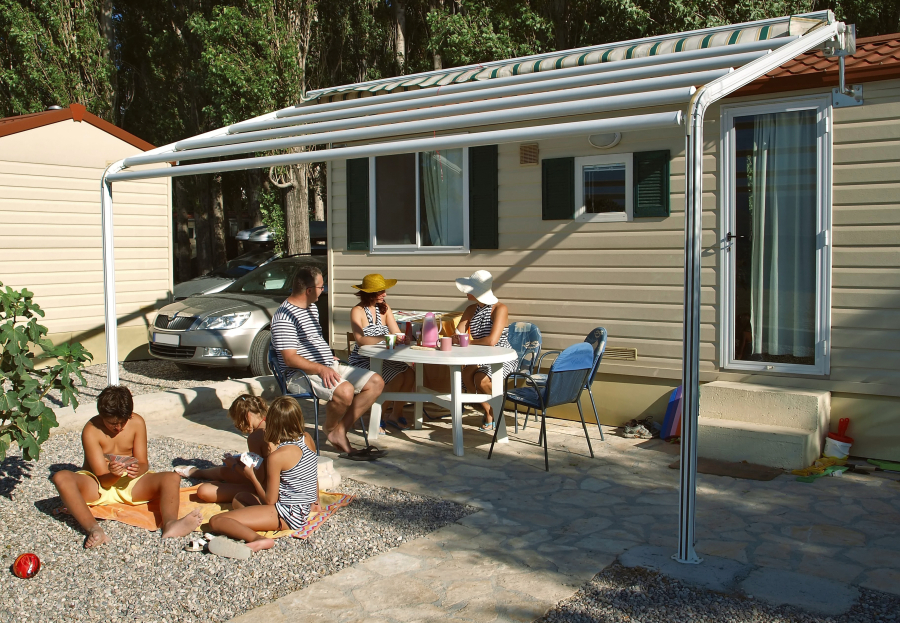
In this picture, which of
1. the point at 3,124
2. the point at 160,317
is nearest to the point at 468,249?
the point at 160,317

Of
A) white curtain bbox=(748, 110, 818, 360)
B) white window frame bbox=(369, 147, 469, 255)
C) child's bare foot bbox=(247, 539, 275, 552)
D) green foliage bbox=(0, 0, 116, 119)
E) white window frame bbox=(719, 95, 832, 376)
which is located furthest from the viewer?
green foliage bbox=(0, 0, 116, 119)

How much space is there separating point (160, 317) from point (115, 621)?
6.20 m

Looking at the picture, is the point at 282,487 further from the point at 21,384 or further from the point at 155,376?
the point at 155,376

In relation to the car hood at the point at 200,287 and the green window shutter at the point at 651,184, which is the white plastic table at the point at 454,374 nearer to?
the green window shutter at the point at 651,184

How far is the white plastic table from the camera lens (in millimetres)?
5809

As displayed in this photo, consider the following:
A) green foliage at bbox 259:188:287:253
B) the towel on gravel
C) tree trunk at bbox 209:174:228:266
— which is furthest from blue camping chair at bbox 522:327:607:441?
tree trunk at bbox 209:174:228:266

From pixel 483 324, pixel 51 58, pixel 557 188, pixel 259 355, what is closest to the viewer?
pixel 483 324

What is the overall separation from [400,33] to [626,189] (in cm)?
1372

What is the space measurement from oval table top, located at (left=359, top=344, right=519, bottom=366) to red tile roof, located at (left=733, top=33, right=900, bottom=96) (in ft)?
8.55

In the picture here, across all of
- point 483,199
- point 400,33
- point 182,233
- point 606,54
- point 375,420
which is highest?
point 400,33

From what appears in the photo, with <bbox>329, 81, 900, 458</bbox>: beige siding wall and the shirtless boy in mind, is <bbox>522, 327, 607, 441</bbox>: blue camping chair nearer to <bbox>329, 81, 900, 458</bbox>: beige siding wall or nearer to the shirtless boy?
<bbox>329, 81, 900, 458</bbox>: beige siding wall

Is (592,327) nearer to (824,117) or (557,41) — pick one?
(824,117)

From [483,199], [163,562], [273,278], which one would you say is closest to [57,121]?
[273,278]

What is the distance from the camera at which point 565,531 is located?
427 centimetres
